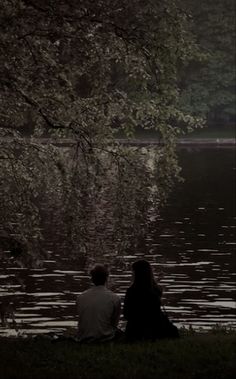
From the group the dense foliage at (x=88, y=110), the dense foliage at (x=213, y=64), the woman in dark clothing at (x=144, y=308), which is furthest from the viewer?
the dense foliage at (x=213, y=64)

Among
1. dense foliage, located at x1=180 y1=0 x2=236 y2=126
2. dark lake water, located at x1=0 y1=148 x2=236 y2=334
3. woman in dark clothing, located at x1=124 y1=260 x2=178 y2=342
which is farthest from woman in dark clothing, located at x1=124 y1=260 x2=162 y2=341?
dense foliage, located at x1=180 y1=0 x2=236 y2=126

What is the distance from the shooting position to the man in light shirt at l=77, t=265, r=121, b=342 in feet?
42.9

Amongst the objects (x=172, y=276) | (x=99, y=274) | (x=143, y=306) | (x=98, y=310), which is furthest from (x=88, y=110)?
(x=172, y=276)

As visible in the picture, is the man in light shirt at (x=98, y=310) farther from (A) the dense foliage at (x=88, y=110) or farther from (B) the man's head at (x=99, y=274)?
(A) the dense foliage at (x=88, y=110)

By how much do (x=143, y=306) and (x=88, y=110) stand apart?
4.40 m

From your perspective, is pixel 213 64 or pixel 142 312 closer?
pixel 142 312

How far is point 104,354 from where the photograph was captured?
11.9m

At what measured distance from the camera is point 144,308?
1294cm

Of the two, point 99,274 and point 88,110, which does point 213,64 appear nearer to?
point 88,110

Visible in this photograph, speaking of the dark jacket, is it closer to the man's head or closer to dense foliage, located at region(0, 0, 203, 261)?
the man's head

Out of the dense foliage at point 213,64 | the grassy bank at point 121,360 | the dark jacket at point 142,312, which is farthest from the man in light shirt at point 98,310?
the dense foliage at point 213,64

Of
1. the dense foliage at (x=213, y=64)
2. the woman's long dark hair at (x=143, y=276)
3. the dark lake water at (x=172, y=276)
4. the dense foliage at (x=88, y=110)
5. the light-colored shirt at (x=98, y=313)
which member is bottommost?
the dark lake water at (x=172, y=276)

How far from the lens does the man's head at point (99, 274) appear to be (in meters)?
12.9

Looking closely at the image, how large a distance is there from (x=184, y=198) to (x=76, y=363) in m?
36.9
